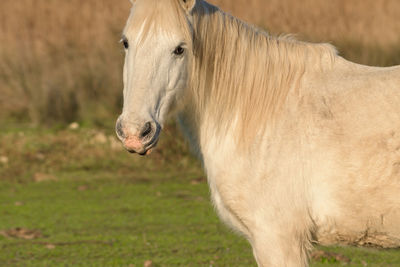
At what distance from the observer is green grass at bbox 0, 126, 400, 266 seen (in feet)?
23.0

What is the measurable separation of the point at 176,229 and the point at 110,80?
644 cm

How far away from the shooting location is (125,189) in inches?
425

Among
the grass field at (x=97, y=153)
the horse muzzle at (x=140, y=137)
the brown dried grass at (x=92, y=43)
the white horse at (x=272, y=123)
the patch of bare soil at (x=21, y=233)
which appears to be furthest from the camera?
the brown dried grass at (x=92, y=43)

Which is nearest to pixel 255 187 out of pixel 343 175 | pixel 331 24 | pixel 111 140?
pixel 343 175

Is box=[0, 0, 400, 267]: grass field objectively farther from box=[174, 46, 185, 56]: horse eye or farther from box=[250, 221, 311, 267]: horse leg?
box=[174, 46, 185, 56]: horse eye

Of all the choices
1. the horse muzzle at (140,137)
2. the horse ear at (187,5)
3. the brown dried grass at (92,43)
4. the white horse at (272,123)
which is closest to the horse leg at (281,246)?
the white horse at (272,123)

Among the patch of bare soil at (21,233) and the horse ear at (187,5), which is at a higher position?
the horse ear at (187,5)

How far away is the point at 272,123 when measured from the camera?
417cm

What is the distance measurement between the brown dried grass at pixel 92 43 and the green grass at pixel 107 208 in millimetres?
1286

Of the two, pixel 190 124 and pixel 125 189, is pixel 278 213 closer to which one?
pixel 190 124

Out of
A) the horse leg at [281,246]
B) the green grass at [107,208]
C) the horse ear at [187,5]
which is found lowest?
the green grass at [107,208]

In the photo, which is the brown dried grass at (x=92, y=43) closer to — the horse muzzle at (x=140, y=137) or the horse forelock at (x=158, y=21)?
the horse forelock at (x=158, y=21)

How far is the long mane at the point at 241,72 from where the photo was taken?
422 centimetres

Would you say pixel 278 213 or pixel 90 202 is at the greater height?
pixel 278 213
